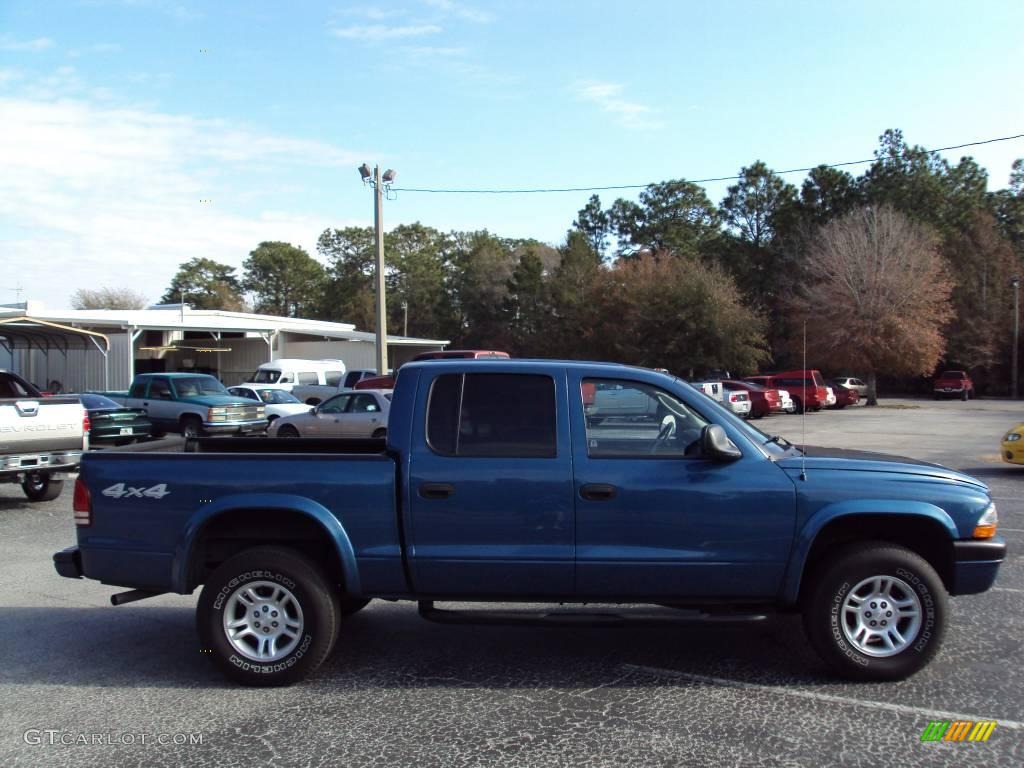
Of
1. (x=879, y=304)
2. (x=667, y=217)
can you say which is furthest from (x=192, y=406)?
(x=667, y=217)

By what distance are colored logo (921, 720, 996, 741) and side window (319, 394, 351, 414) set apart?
15.9m

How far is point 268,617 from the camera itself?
5.07m

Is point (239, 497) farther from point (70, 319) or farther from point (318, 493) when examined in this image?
point (70, 319)

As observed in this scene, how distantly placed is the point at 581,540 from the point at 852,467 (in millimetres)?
1638

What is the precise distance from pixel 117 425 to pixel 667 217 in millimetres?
64954

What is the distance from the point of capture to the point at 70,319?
36.5 m

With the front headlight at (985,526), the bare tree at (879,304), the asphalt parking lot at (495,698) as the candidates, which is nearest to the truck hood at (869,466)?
the front headlight at (985,526)

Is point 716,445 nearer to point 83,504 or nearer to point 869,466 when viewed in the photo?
point 869,466

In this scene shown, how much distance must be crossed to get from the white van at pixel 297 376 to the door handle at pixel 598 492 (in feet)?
85.0

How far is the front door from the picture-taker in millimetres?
4855

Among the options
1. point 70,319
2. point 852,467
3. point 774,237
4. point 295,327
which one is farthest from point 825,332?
point 852,467

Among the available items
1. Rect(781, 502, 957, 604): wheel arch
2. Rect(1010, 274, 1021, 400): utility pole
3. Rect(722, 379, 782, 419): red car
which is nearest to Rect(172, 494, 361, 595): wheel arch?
Rect(781, 502, 957, 604): wheel arch

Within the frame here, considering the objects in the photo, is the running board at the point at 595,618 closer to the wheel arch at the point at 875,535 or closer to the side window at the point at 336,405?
the wheel arch at the point at 875,535

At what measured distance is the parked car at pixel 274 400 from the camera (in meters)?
24.0
